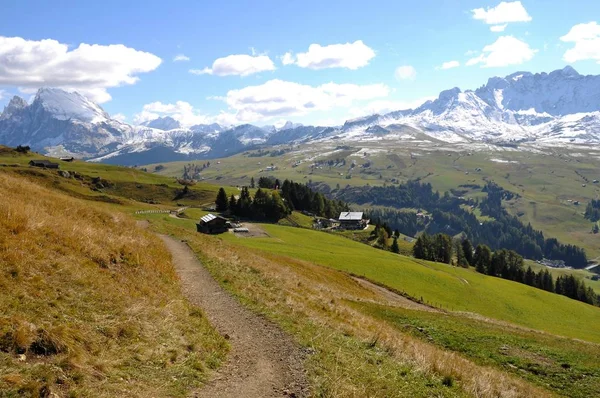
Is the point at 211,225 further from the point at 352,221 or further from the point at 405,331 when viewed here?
the point at 352,221

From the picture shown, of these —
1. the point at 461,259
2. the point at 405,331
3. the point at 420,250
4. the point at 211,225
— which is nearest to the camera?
the point at 405,331

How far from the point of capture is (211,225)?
9512cm

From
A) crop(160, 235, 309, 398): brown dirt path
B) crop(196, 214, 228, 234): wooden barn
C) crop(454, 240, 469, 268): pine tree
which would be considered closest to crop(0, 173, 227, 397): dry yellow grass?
crop(160, 235, 309, 398): brown dirt path

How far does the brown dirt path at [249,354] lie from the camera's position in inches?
514

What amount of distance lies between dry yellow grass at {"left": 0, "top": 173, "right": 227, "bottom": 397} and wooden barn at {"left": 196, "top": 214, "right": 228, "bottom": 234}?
70.5 meters

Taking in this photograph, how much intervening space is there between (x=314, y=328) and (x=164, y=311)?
7402mm

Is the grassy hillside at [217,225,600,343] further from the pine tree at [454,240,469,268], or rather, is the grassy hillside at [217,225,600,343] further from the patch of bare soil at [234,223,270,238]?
the pine tree at [454,240,469,268]

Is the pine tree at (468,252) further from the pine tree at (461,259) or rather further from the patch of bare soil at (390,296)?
the patch of bare soil at (390,296)

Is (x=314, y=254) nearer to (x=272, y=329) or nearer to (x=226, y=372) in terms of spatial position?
(x=272, y=329)

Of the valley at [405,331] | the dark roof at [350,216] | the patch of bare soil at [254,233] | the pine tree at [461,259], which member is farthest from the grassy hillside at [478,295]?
the dark roof at [350,216]

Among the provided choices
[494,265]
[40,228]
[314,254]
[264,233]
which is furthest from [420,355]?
[494,265]

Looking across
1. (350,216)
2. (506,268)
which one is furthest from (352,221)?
(506,268)

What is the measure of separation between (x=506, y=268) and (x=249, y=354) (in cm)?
12952

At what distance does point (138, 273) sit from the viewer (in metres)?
22.0
